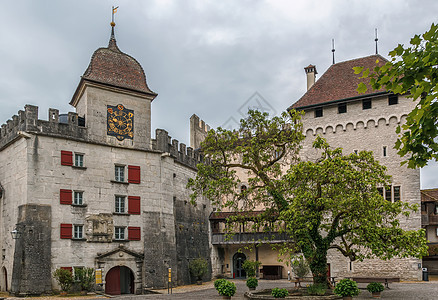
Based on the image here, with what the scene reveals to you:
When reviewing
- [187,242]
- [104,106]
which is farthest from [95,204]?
[187,242]

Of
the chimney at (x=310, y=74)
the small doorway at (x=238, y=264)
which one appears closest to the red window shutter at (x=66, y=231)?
the small doorway at (x=238, y=264)

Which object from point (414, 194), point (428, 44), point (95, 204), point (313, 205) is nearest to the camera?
point (428, 44)

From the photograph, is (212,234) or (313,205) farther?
(212,234)

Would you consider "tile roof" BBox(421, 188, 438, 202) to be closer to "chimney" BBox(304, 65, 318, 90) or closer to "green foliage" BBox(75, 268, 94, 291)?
"chimney" BBox(304, 65, 318, 90)

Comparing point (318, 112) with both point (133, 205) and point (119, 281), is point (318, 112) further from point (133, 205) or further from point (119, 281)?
→ point (119, 281)

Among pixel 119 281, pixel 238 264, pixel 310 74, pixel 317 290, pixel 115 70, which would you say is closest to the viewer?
pixel 317 290

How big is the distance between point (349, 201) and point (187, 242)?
56.2ft

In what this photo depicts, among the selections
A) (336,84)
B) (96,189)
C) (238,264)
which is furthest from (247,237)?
(96,189)

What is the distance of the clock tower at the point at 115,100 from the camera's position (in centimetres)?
2764

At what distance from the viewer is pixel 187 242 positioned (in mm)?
33312

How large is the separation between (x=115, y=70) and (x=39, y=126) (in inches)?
241

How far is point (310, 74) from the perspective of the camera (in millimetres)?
39375

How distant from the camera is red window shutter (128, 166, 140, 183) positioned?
1129 inches

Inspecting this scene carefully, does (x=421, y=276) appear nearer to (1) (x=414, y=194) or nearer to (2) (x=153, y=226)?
(1) (x=414, y=194)
